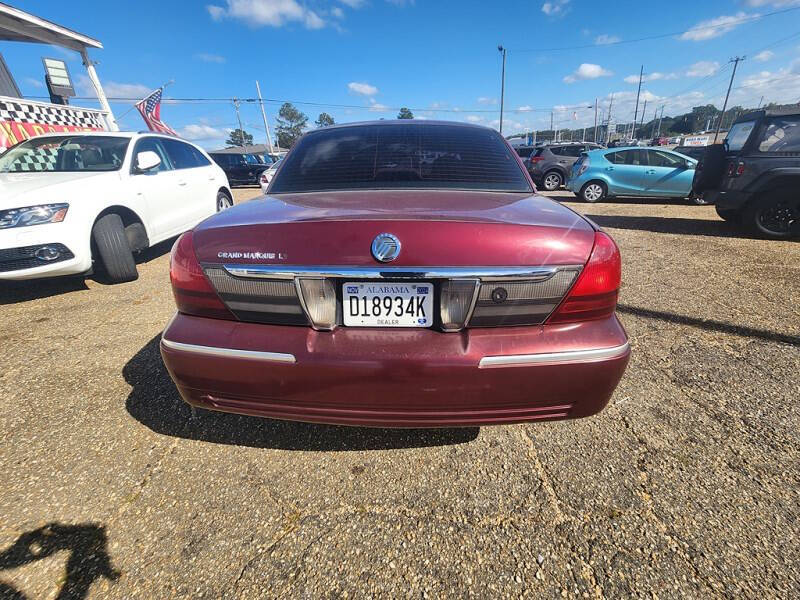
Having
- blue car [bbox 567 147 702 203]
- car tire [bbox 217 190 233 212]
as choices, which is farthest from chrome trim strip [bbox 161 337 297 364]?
blue car [bbox 567 147 702 203]

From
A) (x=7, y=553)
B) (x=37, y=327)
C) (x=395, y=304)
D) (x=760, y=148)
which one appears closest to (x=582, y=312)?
(x=395, y=304)

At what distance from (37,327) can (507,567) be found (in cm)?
392

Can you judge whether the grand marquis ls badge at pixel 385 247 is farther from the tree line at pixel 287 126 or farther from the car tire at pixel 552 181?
the tree line at pixel 287 126

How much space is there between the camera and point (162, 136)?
5320mm

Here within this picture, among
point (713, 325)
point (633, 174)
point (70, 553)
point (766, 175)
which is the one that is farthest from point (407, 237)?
point (633, 174)

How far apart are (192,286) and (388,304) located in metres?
0.76

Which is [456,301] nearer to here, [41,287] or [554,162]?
[41,287]

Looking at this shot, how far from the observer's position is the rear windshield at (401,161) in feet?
6.68

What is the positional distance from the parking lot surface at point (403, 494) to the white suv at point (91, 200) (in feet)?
4.02

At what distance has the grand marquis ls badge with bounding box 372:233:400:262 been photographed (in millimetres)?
1274

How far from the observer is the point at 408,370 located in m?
1.31

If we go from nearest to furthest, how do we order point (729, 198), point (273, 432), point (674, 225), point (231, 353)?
1. point (231, 353)
2. point (273, 432)
3. point (729, 198)
4. point (674, 225)

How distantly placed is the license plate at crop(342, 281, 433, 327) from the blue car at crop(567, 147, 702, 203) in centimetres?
1030

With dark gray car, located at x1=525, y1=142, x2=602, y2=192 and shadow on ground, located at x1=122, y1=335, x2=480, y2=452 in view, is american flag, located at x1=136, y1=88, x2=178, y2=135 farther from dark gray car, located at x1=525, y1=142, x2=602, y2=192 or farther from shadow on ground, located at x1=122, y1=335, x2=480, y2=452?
shadow on ground, located at x1=122, y1=335, x2=480, y2=452
